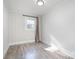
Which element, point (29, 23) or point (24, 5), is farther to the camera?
point (29, 23)

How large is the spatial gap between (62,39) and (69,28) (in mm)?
663

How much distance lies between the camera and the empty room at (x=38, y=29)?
254 centimetres

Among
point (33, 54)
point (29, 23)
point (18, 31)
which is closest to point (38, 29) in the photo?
point (29, 23)

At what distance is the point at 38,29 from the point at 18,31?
162 centimetres

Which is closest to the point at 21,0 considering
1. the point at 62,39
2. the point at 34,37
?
the point at 62,39

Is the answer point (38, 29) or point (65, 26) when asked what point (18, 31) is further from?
point (65, 26)

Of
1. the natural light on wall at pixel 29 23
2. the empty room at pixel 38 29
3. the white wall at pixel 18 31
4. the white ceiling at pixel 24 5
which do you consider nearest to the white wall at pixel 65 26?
the empty room at pixel 38 29

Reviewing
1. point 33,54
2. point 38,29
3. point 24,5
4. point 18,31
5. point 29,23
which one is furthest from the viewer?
point 38,29

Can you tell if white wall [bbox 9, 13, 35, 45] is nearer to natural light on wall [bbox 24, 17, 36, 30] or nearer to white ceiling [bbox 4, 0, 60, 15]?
natural light on wall [bbox 24, 17, 36, 30]

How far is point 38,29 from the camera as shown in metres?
5.20

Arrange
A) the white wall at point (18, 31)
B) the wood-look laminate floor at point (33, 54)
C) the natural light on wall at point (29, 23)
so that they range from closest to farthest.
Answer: the wood-look laminate floor at point (33, 54), the white wall at point (18, 31), the natural light on wall at point (29, 23)

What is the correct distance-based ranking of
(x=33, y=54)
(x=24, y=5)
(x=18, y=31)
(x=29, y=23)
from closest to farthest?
(x=33, y=54), (x=24, y=5), (x=18, y=31), (x=29, y=23)

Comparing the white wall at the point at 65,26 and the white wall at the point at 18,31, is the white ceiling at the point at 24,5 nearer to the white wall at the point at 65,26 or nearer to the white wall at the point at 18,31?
the white wall at the point at 65,26

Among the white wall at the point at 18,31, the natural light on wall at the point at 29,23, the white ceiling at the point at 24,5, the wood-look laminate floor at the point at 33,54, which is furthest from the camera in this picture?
the natural light on wall at the point at 29,23
